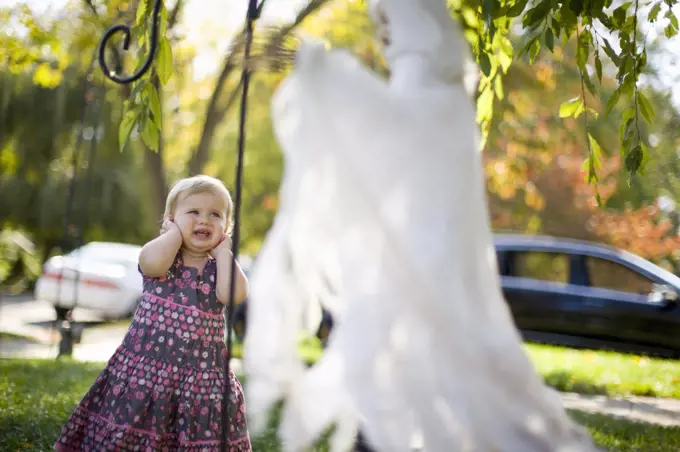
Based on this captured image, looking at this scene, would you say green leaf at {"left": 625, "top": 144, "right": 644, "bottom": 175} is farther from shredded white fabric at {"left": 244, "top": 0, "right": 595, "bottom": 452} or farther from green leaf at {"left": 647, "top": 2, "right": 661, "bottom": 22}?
shredded white fabric at {"left": 244, "top": 0, "right": 595, "bottom": 452}

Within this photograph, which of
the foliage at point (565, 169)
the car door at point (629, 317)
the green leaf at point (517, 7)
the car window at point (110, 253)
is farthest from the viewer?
the car window at point (110, 253)

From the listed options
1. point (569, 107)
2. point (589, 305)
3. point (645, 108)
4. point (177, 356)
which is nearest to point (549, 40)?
point (569, 107)

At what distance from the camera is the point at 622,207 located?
24.0m

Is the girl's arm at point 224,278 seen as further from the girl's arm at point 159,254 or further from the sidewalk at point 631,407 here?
the sidewalk at point 631,407

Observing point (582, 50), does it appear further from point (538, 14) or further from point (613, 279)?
point (613, 279)

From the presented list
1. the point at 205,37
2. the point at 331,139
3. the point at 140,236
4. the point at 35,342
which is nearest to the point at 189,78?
the point at 205,37

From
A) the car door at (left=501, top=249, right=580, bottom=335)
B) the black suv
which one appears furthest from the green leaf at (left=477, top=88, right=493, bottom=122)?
the car door at (left=501, top=249, right=580, bottom=335)

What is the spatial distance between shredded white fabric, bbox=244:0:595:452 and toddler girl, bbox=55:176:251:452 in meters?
0.97

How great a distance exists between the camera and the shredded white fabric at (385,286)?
191cm

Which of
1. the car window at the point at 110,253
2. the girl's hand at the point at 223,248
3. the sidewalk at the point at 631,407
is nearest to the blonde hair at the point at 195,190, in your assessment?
the girl's hand at the point at 223,248

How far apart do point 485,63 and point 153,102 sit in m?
1.43

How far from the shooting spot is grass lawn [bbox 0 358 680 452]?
4.24 metres

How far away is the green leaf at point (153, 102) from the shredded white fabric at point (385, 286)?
1684mm

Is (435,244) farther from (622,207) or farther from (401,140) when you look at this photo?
(622,207)
